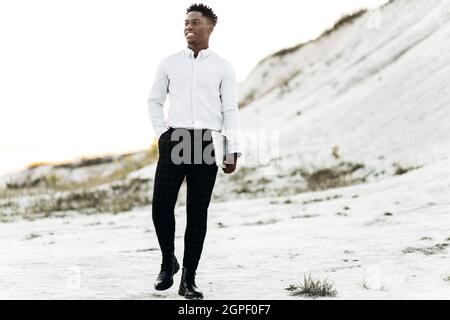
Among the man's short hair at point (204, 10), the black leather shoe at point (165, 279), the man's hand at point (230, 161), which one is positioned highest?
the man's short hair at point (204, 10)

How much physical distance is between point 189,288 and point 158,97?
1.37m

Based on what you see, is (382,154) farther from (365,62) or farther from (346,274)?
(346,274)

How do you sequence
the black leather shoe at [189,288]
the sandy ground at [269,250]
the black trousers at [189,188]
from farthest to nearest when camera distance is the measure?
1. the sandy ground at [269,250]
2. the black trousers at [189,188]
3. the black leather shoe at [189,288]

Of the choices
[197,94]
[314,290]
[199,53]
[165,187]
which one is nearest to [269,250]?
[314,290]

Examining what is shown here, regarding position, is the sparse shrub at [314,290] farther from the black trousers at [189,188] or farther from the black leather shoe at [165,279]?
the black leather shoe at [165,279]

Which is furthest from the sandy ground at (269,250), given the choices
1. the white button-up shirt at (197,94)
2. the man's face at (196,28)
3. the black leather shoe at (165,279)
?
the man's face at (196,28)

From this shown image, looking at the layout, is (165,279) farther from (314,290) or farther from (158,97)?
(158,97)

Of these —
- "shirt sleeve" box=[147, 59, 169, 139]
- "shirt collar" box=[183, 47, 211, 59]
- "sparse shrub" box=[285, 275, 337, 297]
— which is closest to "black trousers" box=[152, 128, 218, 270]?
"shirt sleeve" box=[147, 59, 169, 139]

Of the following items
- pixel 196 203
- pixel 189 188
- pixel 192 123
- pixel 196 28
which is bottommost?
pixel 196 203

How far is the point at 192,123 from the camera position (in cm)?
418

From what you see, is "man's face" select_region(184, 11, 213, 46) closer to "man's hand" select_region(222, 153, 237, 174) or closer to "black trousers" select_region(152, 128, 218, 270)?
"black trousers" select_region(152, 128, 218, 270)

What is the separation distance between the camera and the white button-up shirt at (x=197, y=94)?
4.18 metres

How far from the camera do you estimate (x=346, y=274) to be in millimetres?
4941

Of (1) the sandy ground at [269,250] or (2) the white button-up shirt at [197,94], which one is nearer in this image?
(2) the white button-up shirt at [197,94]
